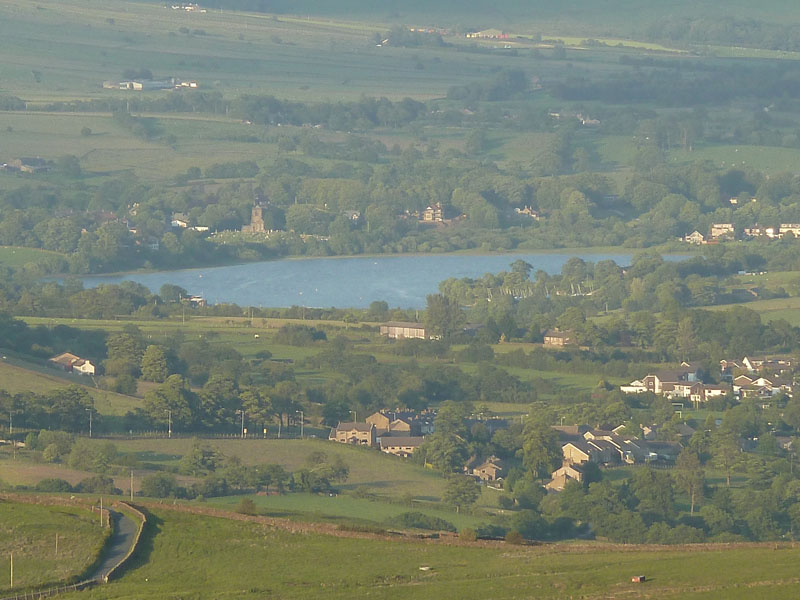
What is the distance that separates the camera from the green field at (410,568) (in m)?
17.8

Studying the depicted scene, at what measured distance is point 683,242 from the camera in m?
61.4

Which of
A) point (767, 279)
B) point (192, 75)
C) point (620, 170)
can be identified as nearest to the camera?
point (767, 279)

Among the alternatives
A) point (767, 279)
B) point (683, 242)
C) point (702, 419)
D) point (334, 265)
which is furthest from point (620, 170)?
point (702, 419)

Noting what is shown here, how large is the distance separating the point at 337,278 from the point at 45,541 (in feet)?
115

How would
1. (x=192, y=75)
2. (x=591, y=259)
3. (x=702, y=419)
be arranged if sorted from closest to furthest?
(x=702, y=419) < (x=591, y=259) < (x=192, y=75)

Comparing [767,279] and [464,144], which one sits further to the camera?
[464,144]

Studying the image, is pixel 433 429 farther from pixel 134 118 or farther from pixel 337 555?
pixel 134 118

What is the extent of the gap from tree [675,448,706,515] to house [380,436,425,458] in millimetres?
3504

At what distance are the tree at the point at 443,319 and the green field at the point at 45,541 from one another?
2077cm

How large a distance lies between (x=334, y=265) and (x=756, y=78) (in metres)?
40.5

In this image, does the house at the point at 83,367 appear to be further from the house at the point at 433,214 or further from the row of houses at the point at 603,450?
the house at the point at 433,214

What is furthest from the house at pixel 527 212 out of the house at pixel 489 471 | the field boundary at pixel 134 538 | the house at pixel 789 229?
the field boundary at pixel 134 538

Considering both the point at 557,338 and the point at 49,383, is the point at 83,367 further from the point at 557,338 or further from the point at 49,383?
the point at 557,338

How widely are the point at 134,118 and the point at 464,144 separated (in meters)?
11.6
